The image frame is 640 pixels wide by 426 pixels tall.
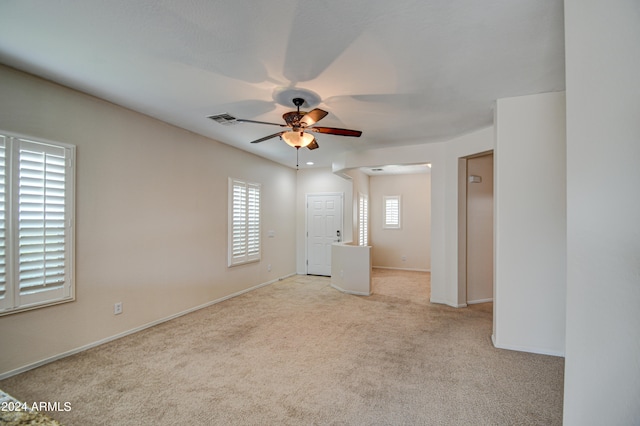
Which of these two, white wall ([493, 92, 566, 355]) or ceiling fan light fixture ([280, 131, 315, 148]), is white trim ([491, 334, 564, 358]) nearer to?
white wall ([493, 92, 566, 355])

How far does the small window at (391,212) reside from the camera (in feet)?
26.9

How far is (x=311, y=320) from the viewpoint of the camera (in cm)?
402

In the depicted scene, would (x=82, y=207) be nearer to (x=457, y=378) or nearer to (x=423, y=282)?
(x=457, y=378)

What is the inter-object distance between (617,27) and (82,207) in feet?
13.4

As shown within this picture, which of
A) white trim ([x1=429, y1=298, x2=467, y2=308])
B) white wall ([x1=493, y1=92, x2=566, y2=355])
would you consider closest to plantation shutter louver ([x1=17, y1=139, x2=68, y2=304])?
white wall ([x1=493, y1=92, x2=566, y2=355])

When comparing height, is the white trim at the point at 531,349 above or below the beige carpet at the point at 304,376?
above

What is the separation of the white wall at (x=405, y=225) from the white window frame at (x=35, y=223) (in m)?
6.83

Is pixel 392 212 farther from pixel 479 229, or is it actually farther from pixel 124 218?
pixel 124 218

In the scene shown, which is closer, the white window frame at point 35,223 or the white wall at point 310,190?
the white window frame at point 35,223

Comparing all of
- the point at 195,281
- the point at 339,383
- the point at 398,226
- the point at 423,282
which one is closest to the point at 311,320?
the point at 339,383

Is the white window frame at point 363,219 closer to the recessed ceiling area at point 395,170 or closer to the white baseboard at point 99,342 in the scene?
the recessed ceiling area at point 395,170

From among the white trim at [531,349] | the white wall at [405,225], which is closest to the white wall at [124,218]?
the white trim at [531,349]

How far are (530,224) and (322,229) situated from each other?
4.61m

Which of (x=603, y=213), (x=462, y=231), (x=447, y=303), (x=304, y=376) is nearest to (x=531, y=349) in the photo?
(x=447, y=303)
